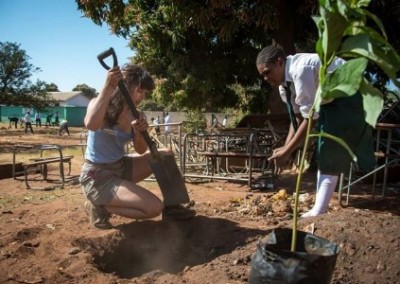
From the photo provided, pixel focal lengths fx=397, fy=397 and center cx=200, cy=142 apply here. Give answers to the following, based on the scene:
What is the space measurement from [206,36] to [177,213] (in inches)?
257

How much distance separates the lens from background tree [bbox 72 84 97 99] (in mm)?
75500

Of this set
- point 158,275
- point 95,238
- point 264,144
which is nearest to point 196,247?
point 158,275

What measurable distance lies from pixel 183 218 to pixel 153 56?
767 cm

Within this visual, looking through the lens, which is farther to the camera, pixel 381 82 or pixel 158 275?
pixel 381 82

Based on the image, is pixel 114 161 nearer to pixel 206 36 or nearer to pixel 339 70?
pixel 339 70

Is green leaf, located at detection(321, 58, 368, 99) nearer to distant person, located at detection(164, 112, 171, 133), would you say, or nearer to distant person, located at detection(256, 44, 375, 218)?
distant person, located at detection(256, 44, 375, 218)

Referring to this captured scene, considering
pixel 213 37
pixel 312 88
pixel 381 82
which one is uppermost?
pixel 213 37

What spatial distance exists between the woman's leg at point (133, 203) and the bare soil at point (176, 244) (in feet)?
0.67

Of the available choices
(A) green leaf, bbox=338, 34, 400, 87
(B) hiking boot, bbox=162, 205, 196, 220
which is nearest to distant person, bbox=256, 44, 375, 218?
(B) hiking boot, bbox=162, 205, 196, 220

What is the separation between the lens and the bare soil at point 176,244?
9.12ft

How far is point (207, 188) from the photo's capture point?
6.96 m

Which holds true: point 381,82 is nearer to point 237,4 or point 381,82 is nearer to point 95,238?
point 237,4

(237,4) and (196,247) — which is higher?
(237,4)

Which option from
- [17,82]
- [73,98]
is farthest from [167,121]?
[73,98]
